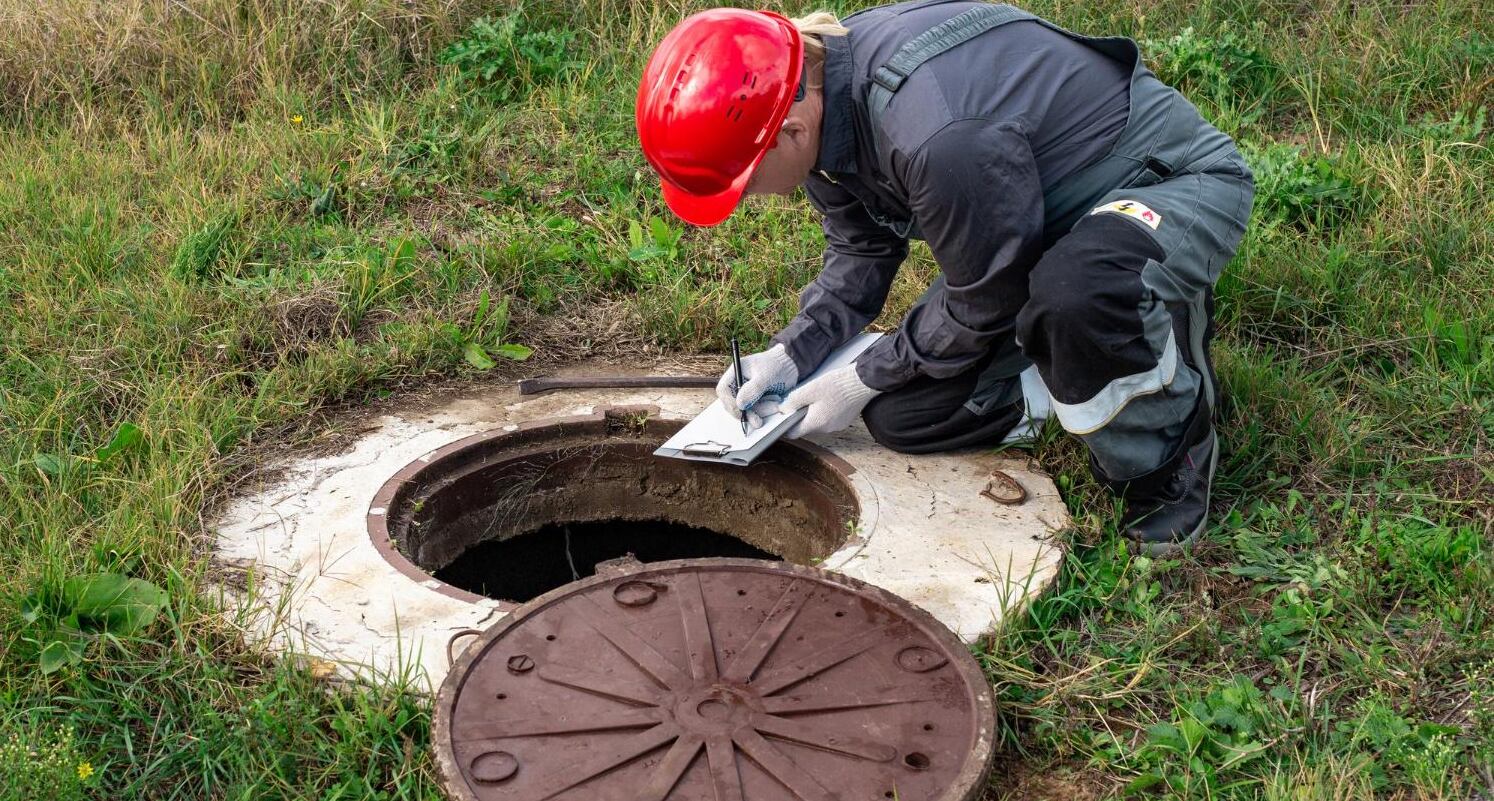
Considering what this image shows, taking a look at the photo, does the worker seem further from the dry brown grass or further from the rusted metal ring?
the dry brown grass

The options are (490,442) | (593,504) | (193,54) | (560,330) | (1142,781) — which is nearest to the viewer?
(1142,781)

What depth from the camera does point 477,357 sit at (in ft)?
11.9

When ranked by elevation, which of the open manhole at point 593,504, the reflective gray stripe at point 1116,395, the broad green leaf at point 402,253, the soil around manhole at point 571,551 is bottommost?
the soil around manhole at point 571,551

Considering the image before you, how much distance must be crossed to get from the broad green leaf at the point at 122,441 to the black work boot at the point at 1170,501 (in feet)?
7.22

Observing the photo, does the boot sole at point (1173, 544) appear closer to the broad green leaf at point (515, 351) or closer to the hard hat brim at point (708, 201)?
the hard hat brim at point (708, 201)

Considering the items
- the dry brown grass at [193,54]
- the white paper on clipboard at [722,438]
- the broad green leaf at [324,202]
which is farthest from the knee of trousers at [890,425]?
the dry brown grass at [193,54]

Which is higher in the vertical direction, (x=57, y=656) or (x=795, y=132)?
(x=795, y=132)

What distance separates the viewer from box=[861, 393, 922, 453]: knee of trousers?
3.13 metres

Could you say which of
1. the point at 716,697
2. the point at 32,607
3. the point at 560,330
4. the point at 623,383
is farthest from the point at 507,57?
the point at 716,697

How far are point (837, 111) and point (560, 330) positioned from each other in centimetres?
140

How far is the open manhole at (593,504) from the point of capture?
3170 mm

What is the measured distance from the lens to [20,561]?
8.60 ft

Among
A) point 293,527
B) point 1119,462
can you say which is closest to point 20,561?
point 293,527

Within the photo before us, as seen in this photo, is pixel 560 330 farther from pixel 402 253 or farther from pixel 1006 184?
pixel 1006 184
